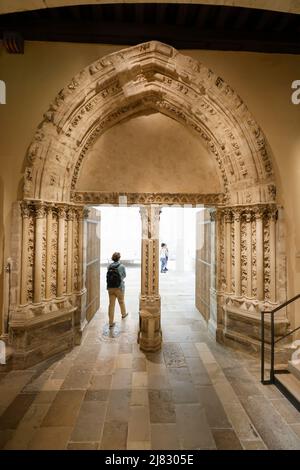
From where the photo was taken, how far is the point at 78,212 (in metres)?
4.30

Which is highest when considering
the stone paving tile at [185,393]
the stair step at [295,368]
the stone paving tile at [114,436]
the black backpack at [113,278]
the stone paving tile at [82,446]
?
the black backpack at [113,278]

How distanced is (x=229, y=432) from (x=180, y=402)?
0.60 metres

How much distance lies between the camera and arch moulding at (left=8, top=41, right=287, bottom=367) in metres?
3.73

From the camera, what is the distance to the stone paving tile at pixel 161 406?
2482mm

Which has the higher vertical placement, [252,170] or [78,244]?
[252,170]

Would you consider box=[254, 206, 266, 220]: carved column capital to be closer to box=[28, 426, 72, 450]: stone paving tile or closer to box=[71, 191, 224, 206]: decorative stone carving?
box=[71, 191, 224, 206]: decorative stone carving

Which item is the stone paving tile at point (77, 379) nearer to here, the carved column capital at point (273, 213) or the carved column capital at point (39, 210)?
the carved column capital at point (39, 210)

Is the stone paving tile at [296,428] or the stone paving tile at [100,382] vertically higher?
the stone paving tile at [296,428]

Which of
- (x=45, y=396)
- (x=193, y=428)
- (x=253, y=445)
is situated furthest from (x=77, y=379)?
(x=253, y=445)

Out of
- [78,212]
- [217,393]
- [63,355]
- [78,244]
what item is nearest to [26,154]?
[78,212]

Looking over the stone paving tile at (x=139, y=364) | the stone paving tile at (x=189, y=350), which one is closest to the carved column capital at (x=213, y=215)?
the stone paving tile at (x=189, y=350)

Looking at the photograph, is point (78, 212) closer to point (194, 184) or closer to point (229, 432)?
point (194, 184)

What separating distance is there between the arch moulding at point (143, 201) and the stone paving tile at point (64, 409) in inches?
40.3

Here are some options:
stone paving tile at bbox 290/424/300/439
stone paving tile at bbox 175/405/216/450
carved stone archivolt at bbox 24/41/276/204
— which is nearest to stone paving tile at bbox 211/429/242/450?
stone paving tile at bbox 175/405/216/450
